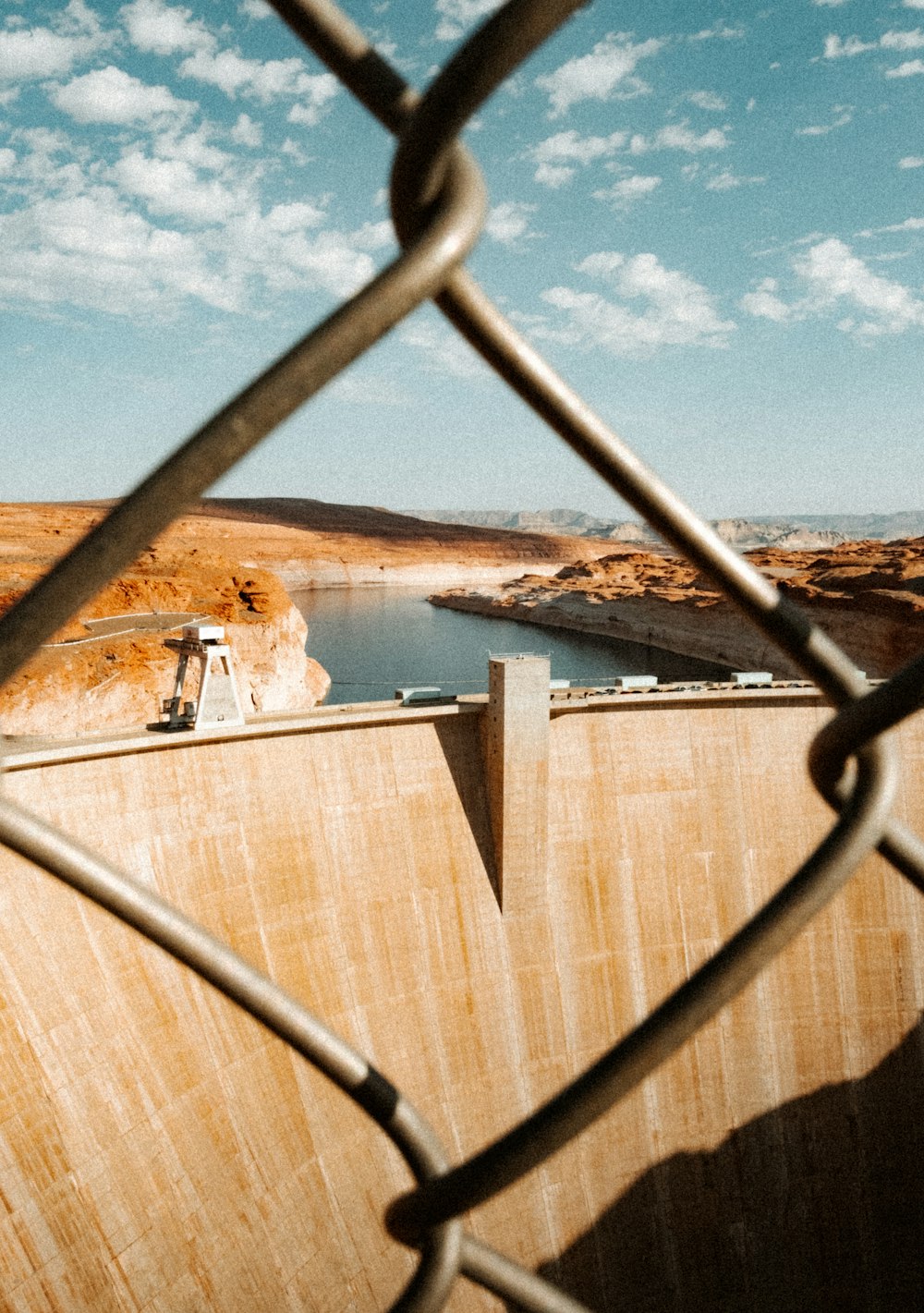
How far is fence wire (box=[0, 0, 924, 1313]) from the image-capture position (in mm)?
454

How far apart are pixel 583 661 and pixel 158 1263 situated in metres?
22.1

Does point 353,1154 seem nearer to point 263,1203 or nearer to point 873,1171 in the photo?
point 263,1203

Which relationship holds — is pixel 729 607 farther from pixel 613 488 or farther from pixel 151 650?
pixel 613 488

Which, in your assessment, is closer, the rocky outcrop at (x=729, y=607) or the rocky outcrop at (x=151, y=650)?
the rocky outcrop at (x=151, y=650)

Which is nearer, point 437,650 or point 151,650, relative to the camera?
point 151,650

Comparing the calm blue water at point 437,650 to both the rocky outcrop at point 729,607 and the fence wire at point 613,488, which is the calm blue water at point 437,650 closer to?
the rocky outcrop at point 729,607

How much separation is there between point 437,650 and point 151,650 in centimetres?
1498

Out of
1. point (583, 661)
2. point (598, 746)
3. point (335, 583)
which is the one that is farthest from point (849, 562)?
point (335, 583)

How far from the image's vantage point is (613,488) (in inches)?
22.0

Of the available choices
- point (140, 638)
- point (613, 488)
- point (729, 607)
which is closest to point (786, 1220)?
point (613, 488)

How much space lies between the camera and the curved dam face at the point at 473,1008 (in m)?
5.51

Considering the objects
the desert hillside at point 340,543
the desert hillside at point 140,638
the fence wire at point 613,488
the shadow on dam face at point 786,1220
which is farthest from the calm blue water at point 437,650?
the fence wire at point 613,488

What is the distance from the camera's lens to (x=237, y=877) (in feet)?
22.5

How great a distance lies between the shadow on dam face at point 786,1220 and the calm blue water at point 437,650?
29.7ft
